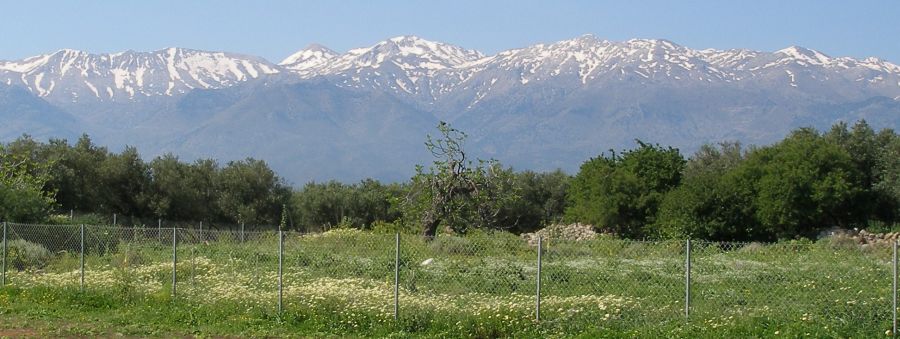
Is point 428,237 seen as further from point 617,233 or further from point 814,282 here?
point 617,233

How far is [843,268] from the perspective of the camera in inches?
704

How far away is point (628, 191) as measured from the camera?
51812 mm

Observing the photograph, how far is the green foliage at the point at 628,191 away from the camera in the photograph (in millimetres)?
51281

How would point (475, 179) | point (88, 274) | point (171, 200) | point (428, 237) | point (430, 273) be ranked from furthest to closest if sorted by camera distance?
point (171, 200), point (475, 179), point (428, 237), point (88, 274), point (430, 273)

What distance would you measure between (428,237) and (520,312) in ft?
57.8

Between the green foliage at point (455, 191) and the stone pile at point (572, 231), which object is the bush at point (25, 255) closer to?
the green foliage at point (455, 191)

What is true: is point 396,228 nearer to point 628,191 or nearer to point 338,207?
point 628,191

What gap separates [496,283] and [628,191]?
113ft

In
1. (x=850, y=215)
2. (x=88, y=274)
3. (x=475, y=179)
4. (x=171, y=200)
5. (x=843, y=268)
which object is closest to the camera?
(x=843, y=268)

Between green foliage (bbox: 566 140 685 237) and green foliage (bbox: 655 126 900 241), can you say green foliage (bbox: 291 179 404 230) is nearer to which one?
green foliage (bbox: 566 140 685 237)

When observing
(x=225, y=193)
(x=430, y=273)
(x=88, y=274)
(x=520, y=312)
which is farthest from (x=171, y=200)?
(x=520, y=312)

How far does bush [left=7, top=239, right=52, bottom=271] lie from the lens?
24.9m

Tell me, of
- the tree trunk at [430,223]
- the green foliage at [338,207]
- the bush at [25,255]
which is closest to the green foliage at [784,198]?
the tree trunk at [430,223]

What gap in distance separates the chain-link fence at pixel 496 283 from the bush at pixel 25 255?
0.04 metres
